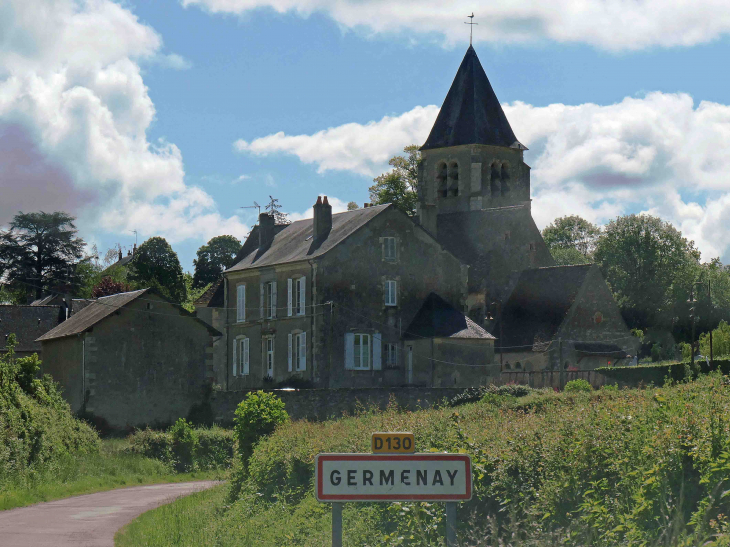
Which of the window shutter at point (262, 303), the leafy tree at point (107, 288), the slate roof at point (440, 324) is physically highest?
the leafy tree at point (107, 288)

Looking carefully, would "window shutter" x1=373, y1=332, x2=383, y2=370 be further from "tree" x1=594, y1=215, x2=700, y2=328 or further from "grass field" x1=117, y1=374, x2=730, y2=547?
"tree" x1=594, y1=215, x2=700, y2=328

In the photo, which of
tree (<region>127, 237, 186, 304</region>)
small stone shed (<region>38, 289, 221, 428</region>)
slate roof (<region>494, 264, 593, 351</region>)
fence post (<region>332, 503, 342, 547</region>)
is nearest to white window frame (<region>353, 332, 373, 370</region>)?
small stone shed (<region>38, 289, 221, 428</region>)

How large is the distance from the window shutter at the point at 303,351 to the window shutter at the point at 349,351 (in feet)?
5.98

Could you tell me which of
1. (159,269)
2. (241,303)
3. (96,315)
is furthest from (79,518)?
(159,269)

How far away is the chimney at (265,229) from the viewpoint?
49875 millimetres

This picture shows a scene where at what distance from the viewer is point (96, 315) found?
35969 mm

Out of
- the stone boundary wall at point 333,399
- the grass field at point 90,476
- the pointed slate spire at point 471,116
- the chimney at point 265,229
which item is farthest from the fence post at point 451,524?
the pointed slate spire at point 471,116

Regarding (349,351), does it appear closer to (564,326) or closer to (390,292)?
(390,292)

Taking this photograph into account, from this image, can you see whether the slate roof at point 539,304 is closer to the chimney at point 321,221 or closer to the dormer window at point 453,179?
the dormer window at point 453,179

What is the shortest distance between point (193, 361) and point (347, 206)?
4003cm

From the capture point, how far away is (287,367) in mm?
43969

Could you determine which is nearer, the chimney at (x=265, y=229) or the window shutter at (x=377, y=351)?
the window shutter at (x=377, y=351)

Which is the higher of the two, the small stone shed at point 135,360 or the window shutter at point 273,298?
the window shutter at point 273,298

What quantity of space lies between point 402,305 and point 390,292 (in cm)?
83
